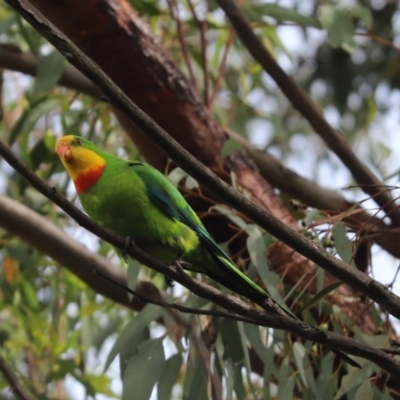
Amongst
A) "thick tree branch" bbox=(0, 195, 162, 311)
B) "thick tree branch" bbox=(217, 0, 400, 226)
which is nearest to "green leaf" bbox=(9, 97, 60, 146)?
"thick tree branch" bbox=(0, 195, 162, 311)

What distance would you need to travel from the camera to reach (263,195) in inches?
100

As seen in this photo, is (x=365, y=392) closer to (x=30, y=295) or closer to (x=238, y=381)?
(x=238, y=381)

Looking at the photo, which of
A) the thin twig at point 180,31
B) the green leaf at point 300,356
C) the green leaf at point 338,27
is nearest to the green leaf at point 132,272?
the green leaf at point 300,356

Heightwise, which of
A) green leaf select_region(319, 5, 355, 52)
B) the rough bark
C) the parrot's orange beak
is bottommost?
the parrot's orange beak

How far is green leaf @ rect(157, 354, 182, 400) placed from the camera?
2104 mm

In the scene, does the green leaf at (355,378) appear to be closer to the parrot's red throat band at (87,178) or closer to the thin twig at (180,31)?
the parrot's red throat band at (87,178)

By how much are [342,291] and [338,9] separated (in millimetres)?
1173

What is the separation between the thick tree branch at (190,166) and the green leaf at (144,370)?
2.44ft

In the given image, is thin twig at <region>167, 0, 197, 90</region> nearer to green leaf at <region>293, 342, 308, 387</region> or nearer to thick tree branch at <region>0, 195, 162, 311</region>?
thick tree branch at <region>0, 195, 162, 311</region>

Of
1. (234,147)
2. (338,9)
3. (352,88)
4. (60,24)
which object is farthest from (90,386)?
(352,88)

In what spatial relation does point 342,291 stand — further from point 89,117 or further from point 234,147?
point 89,117

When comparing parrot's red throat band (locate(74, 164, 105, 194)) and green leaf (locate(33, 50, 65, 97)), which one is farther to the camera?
green leaf (locate(33, 50, 65, 97))

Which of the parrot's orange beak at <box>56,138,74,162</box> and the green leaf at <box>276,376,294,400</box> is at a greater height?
the parrot's orange beak at <box>56,138,74,162</box>

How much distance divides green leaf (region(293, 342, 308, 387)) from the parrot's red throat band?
748 millimetres
